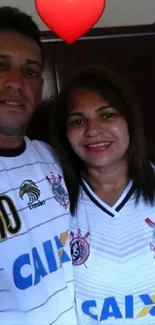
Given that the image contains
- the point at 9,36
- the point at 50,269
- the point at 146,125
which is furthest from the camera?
the point at 146,125

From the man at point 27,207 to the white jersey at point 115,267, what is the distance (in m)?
0.05

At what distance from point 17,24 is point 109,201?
1.86ft

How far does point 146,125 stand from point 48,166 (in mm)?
649

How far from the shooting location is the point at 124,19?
1.79m

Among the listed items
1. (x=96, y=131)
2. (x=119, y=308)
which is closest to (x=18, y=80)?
(x=96, y=131)

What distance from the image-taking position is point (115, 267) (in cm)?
111

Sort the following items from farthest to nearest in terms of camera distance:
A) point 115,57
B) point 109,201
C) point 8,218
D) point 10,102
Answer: point 115,57
point 109,201
point 10,102
point 8,218

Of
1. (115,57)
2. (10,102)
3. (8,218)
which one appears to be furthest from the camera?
(115,57)

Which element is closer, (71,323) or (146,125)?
(71,323)

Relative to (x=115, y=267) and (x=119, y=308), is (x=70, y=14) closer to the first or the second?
(x=115, y=267)

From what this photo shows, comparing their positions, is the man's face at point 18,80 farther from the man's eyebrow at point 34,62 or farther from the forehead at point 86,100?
the forehead at point 86,100

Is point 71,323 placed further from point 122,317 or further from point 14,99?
point 14,99

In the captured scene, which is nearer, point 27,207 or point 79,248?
point 27,207

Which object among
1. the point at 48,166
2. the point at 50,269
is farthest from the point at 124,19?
the point at 50,269
